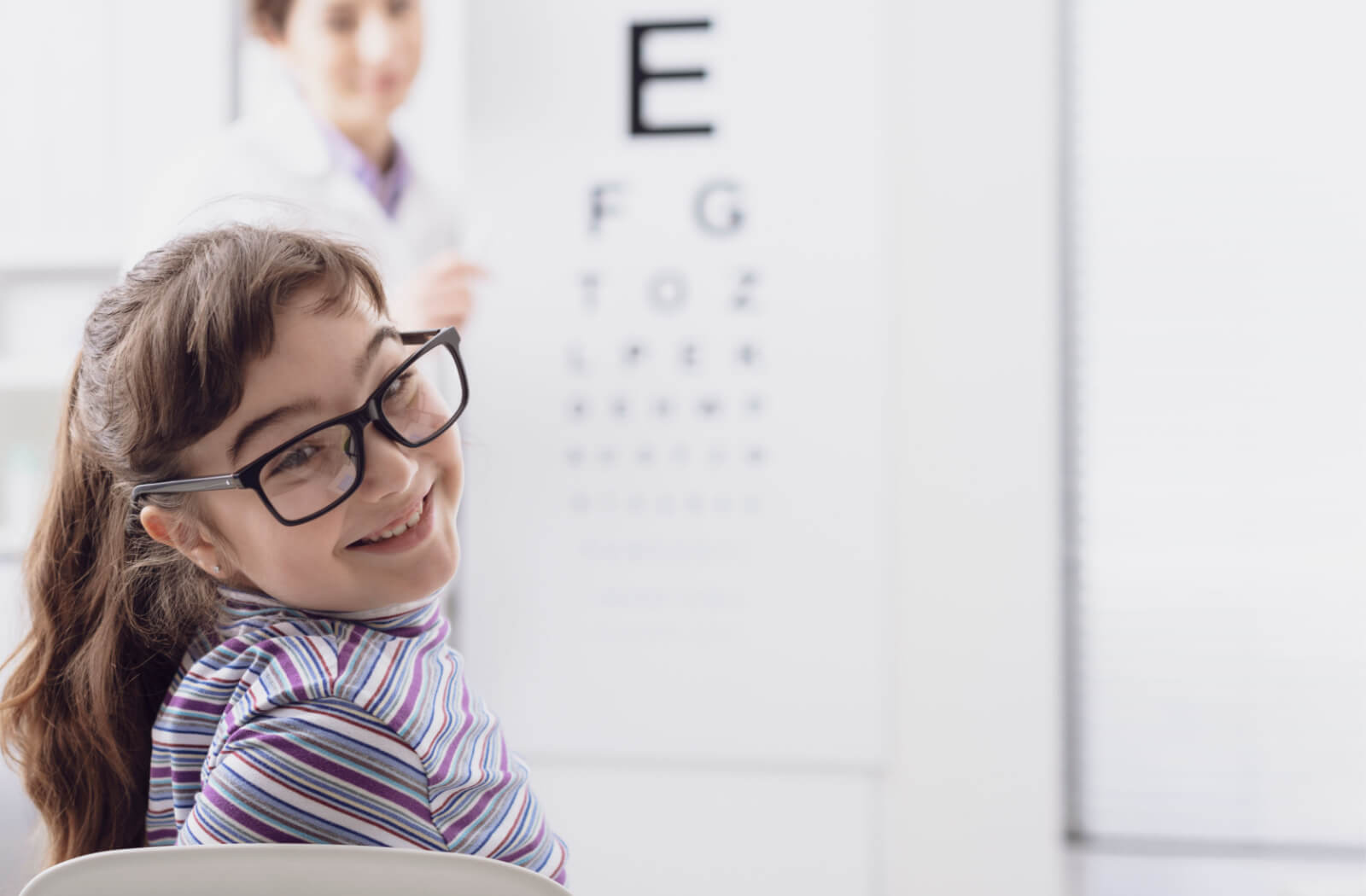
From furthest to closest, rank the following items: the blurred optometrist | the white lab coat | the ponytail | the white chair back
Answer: the blurred optometrist
the white lab coat
the ponytail
the white chair back

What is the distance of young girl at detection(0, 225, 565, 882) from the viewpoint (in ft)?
1.82

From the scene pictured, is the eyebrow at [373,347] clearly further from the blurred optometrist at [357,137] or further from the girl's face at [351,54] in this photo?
the girl's face at [351,54]

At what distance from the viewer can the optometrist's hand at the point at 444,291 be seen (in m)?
1.61

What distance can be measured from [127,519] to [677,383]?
1196mm

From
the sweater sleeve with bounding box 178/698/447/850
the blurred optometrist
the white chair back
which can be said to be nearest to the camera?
the white chair back

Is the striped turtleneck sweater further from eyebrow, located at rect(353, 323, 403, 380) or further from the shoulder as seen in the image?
eyebrow, located at rect(353, 323, 403, 380)

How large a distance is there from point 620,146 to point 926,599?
2.96 feet

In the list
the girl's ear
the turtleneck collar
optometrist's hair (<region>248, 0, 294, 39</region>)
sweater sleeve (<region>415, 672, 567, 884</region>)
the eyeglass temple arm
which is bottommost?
sweater sleeve (<region>415, 672, 567, 884</region>)

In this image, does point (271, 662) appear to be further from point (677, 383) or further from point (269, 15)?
point (269, 15)

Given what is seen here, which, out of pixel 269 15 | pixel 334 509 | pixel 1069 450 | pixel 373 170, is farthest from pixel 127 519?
pixel 1069 450

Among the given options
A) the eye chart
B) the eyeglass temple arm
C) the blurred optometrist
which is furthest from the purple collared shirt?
the eyeglass temple arm

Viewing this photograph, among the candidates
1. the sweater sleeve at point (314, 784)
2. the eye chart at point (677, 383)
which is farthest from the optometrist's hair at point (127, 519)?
the eye chart at point (677, 383)

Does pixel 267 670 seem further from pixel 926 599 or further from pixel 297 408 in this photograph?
pixel 926 599

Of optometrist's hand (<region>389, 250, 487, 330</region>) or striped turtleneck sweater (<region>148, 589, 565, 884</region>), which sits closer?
striped turtleneck sweater (<region>148, 589, 565, 884</region>)
